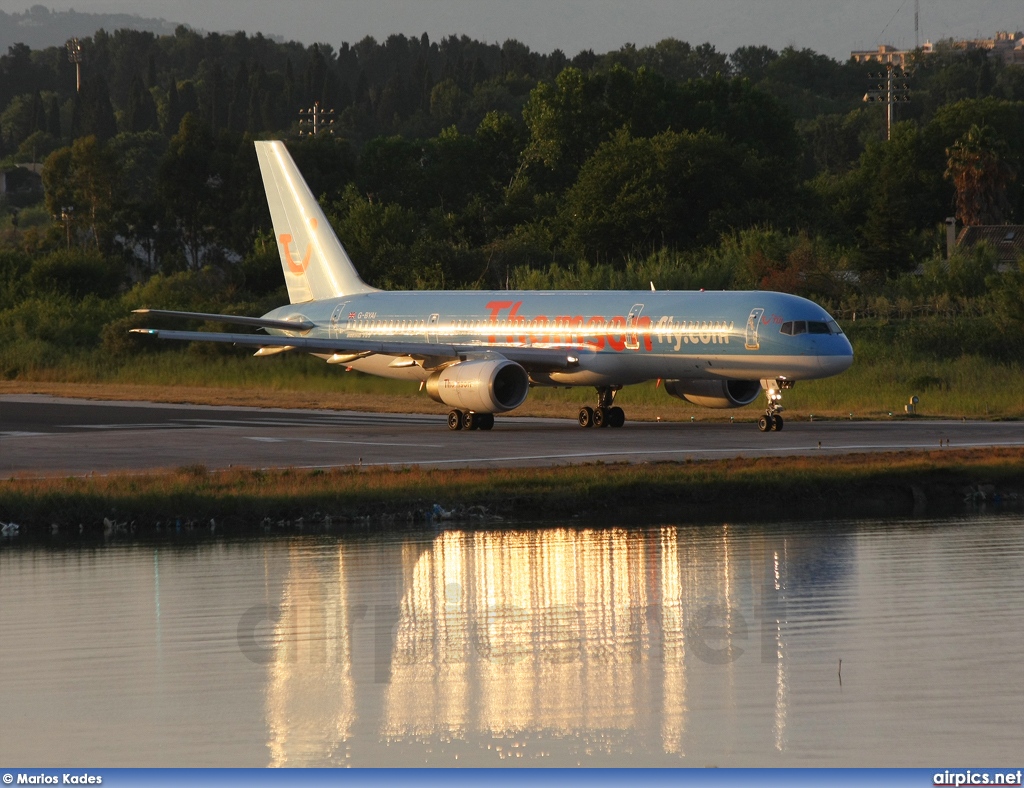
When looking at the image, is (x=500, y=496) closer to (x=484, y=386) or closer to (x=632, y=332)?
(x=484, y=386)

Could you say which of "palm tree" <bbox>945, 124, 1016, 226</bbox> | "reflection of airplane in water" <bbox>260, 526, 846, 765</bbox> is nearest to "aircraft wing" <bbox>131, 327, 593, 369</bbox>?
"reflection of airplane in water" <bbox>260, 526, 846, 765</bbox>

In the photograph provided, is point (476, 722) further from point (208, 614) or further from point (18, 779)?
point (208, 614)

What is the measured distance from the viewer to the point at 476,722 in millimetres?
11508

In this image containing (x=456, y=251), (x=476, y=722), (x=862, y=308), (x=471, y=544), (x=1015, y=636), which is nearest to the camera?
(x=476, y=722)

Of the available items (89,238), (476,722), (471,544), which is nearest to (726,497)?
(471,544)

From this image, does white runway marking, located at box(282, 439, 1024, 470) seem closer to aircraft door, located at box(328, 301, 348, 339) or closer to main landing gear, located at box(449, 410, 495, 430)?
main landing gear, located at box(449, 410, 495, 430)

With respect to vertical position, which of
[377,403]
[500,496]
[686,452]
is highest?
[500,496]

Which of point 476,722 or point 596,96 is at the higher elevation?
point 596,96

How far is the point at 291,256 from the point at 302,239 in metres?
0.63

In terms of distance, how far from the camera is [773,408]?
114 ft

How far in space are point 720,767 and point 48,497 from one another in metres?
14.8

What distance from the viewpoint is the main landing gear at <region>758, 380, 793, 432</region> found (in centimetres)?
3447

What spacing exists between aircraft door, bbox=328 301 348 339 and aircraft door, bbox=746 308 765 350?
13.3 m

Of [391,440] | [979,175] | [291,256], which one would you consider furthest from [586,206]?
[391,440]
